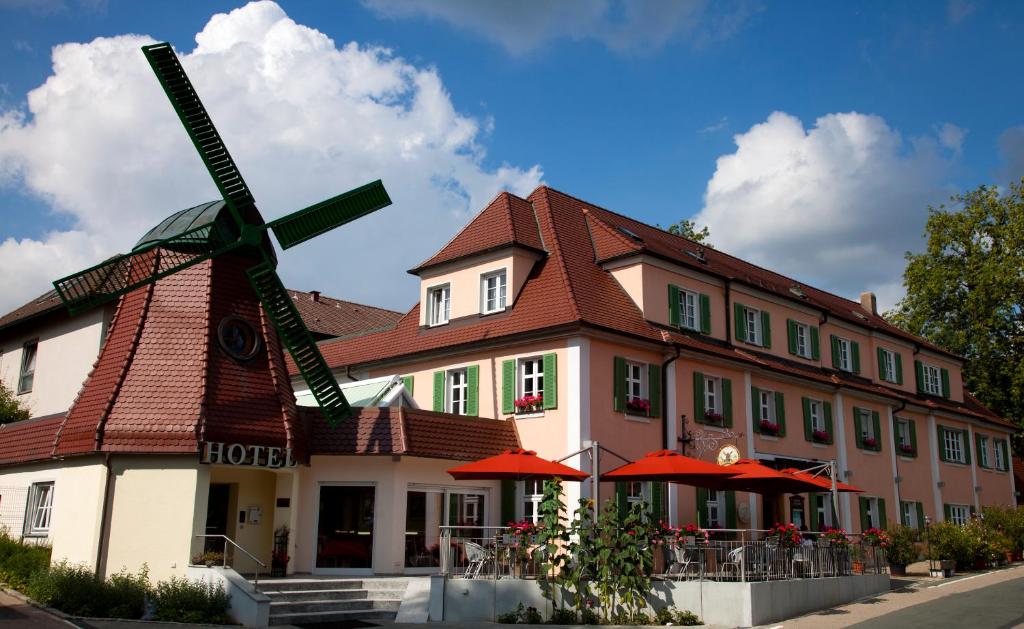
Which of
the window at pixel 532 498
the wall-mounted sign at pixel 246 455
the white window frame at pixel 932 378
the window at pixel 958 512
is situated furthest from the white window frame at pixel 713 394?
the white window frame at pixel 932 378

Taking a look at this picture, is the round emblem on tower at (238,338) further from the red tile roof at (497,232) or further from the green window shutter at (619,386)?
the green window shutter at (619,386)

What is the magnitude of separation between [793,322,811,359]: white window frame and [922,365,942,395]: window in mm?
9941

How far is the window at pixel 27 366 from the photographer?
919 inches

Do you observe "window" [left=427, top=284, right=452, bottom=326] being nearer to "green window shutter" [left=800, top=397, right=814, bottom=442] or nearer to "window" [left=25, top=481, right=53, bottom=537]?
"window" [left=25, top=481, right=53, bottom=537]

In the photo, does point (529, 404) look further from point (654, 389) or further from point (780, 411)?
point (780, 411)

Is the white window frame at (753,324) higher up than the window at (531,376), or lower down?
higher up

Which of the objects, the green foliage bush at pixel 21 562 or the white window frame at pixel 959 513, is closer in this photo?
the green foliage bush at pixel 21 562

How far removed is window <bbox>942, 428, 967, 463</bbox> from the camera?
113ft

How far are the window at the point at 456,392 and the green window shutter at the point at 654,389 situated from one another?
4.75m

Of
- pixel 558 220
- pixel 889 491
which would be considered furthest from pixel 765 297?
pixel 889 491

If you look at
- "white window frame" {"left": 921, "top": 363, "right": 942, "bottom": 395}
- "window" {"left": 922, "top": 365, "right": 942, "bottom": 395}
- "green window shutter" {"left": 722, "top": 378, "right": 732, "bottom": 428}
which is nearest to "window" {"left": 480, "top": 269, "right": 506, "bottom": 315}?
"green window shutter" {"left": 722, "top": 378, "right": 732, "bottom": 428}

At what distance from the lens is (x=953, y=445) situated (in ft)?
115

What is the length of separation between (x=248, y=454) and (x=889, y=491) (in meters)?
22.2

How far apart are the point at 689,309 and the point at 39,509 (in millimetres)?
16479
